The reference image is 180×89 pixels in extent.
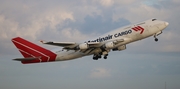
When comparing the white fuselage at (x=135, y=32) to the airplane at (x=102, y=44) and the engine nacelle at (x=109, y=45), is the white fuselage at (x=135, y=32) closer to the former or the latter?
the airplane at (x=102, y=44)

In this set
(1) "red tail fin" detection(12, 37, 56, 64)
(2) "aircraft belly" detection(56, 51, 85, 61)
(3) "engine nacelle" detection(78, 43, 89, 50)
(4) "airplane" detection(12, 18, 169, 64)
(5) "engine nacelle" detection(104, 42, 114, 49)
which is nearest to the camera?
(5) "engine nacelle" detection(104, 42, 114, 49)

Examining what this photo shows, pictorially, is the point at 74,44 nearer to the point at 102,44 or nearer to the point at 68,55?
the point at 68,55

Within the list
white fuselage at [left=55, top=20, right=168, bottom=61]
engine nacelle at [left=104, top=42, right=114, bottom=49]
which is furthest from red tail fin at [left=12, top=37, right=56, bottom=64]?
engine nacelle at [left=104, top=42, right=114, bottom=49]

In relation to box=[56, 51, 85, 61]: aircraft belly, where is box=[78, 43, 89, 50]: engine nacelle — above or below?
above

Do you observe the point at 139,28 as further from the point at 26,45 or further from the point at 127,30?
the point at 26,45

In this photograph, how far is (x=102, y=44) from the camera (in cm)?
8200

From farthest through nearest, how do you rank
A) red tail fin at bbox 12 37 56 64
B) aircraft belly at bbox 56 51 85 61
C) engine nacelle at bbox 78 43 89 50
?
red tail fin at bbox 12 37 56 64 → aircraft belly at bbox 56 51 85 61 → engine nacelle at bbox 78 43 89 50

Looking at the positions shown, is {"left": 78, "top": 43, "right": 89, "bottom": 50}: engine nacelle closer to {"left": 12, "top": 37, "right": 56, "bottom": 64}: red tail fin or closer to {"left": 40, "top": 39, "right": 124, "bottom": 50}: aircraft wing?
{"left": 40, "top": 39, "right": 124, "bottom": 50}: aircraft wing

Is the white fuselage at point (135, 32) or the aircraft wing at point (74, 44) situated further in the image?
the aircraft wing at point (74, 44)

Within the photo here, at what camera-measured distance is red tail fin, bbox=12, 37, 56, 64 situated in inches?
3393

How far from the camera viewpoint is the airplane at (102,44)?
3157 inches

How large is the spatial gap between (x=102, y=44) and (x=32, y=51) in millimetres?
14799

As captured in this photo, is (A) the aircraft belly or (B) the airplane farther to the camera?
(A) the aircraft belly

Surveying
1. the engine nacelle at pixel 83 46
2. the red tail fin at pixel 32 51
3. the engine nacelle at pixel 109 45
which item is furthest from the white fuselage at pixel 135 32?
the red tail fin at pixel 32 51
